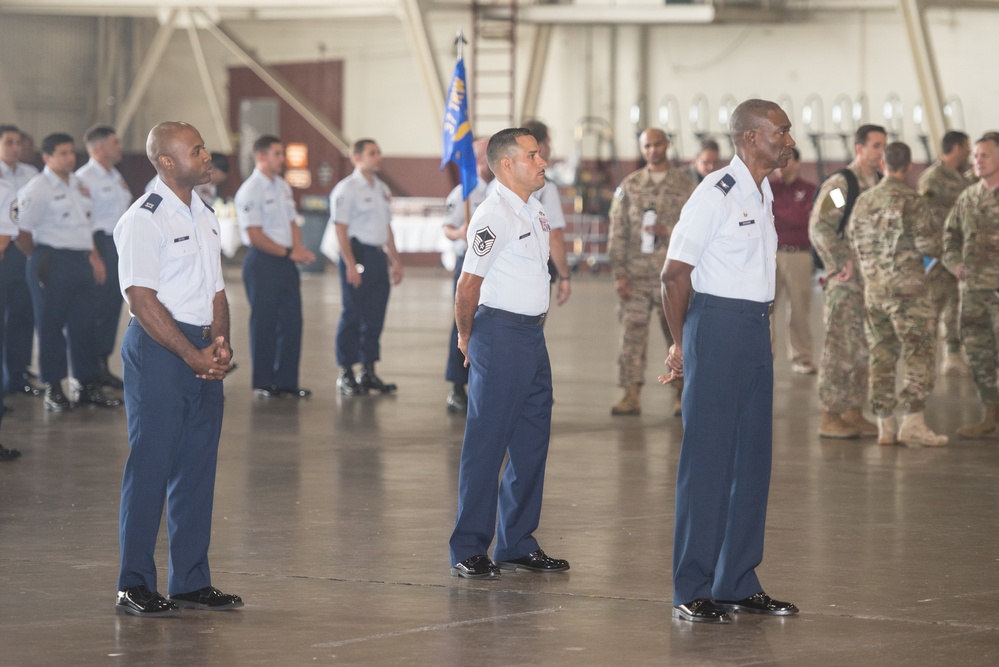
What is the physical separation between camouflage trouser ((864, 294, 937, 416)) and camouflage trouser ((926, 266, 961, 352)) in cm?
177

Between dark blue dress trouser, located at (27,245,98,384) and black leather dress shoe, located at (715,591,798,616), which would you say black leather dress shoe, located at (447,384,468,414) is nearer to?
dark blue dress trouser, located at (27,245,98,384)

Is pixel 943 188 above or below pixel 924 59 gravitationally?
below

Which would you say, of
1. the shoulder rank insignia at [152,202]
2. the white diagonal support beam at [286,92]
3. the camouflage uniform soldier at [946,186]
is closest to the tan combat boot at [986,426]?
the camouflage uniform soldier at [946,186]

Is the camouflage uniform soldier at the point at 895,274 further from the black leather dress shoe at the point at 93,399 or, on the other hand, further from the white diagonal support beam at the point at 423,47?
the white diagonal support beam at the point at 423,47

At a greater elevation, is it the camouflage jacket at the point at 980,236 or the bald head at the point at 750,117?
the bald head at the point at 750,117

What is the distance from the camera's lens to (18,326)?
1215 cm

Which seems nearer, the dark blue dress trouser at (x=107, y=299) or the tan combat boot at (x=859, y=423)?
the tan combat boot at (x=859, y=423)

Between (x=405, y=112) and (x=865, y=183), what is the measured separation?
20053 mm

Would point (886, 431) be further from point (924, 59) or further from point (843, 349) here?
point (924, 59)

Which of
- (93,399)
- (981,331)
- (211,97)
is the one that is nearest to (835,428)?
(981,331)

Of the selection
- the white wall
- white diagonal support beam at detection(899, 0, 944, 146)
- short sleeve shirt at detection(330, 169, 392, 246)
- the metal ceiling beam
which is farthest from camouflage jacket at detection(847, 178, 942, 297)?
the metal ceiling beam

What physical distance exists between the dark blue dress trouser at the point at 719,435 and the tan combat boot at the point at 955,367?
8.52 meters

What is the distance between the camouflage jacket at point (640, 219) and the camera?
35.2 feet

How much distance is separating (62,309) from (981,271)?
6.39 m
